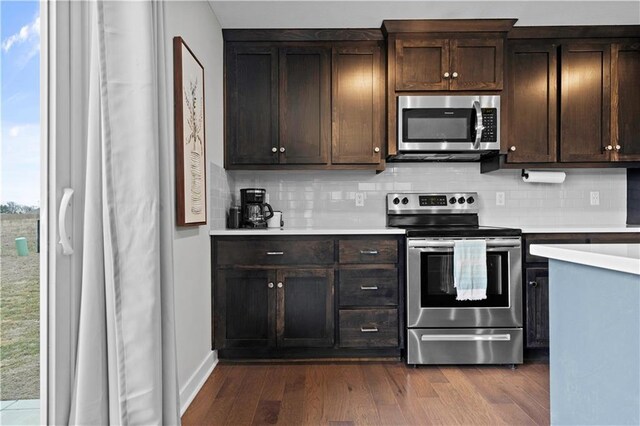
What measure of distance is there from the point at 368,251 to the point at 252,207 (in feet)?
3.01

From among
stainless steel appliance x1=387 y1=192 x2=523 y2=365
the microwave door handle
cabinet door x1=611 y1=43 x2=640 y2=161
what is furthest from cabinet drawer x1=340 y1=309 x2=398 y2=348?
cabinet door x1=611 y1=43 x2=640 y2=161

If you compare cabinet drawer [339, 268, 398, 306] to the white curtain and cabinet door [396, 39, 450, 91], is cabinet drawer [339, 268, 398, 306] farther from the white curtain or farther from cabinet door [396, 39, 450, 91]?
the white curtain

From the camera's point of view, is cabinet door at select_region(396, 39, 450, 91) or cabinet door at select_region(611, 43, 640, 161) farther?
cabinet door at select_region(611, 43, 640, 161)

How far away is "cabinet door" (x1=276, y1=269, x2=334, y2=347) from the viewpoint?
2955mm

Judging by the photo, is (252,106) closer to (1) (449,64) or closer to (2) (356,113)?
(2) (356,113)

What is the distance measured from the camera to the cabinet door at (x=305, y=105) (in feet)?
10.8

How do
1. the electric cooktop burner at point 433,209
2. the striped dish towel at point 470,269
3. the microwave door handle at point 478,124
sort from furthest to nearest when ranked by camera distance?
the electric cooktop burner at point 433,209 → the microwave door handle at point 478,124 → the striped dish towel at point 470,269

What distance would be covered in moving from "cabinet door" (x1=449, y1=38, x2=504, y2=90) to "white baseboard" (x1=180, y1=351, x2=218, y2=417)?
2476 millimetres

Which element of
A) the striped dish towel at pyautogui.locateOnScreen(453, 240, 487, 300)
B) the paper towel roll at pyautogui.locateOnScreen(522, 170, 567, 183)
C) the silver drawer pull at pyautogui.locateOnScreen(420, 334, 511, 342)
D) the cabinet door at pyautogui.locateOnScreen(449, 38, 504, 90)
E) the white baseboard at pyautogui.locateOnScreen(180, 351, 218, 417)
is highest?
the cabinet door at pyautogui.locateOnScreen(449, 38, 504, 90)

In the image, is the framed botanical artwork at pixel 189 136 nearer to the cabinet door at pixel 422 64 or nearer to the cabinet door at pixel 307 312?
the cabinet door at pixel 307 312

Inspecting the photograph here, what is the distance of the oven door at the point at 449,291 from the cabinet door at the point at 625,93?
128cm

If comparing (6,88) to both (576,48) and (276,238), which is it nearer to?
(276,238)

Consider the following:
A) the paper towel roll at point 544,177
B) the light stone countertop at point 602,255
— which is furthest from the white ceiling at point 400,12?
the light stone countertop at point 602,255

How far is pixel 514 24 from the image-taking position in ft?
10.4
